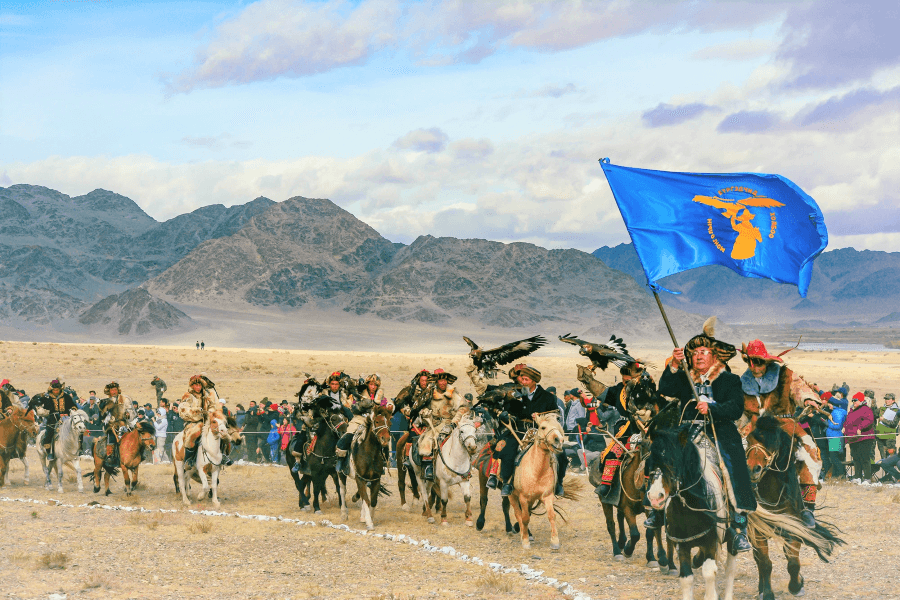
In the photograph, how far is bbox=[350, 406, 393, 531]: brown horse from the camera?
50.2ft

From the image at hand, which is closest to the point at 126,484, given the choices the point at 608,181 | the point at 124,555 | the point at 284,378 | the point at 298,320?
the point at 124,555

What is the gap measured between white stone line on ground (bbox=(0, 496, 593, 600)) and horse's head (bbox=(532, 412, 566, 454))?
1.82 metres

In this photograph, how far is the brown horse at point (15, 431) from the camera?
21.1 meters

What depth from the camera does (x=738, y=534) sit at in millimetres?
9188

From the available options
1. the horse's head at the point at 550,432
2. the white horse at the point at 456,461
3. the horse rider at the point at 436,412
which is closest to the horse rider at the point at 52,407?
the horse rider at the point at 436,412

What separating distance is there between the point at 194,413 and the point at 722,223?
12140mm

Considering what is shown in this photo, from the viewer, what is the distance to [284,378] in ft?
197

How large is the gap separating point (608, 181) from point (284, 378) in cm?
5071

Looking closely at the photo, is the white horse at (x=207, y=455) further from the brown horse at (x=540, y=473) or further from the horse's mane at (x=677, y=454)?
the horse's mane at (x=677, y=454)

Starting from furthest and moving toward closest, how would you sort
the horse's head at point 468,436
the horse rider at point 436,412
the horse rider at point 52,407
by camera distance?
the horse rider at point 52,407, the horse rider at point 436,412, the horse's head at point 468,436

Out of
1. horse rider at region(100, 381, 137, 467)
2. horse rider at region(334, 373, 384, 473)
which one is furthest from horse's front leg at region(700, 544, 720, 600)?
horse rider at region(100, 381, 137, 467)

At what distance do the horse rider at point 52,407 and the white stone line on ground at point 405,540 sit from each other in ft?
5.30

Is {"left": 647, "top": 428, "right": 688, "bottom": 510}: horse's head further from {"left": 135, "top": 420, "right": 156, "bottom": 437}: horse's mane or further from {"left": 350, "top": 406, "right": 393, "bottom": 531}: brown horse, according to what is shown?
{"left": 135, "top": 420, "right": 156, "bottom": 437}: horse's mane

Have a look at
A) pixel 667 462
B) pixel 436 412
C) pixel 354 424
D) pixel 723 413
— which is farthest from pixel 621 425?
pixel 354 424
